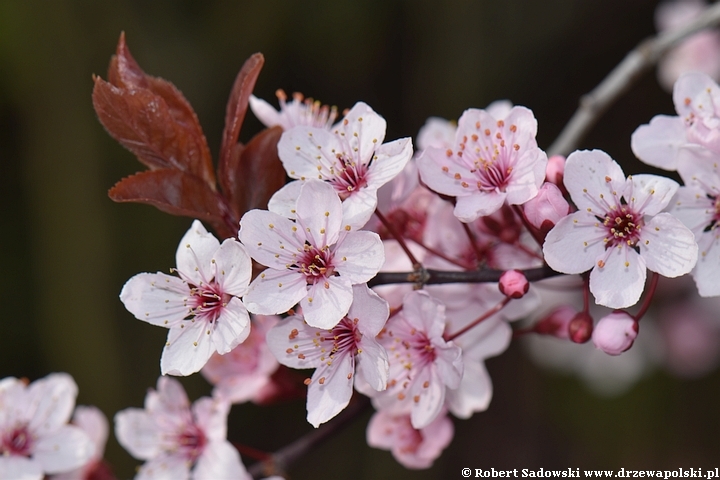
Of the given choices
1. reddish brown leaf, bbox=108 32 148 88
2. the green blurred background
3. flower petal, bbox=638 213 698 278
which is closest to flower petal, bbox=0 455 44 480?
reddish brown leaf, bbox=108 32 148 88

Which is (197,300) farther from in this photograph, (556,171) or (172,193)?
(556,171)

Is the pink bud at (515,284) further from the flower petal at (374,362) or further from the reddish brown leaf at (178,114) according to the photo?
the reddish brown leaf at (178,114)

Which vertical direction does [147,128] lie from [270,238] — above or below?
above

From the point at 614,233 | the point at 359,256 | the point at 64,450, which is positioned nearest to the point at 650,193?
the point at 614,233

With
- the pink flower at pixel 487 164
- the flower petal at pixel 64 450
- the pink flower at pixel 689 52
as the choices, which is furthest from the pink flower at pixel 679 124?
the pink flower at pixel 689 52

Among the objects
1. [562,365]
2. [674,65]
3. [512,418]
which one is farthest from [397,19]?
[512,418]

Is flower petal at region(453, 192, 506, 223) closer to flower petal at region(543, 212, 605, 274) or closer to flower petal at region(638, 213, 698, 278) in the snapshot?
flower petal at region(543, 212, 605, 274)
